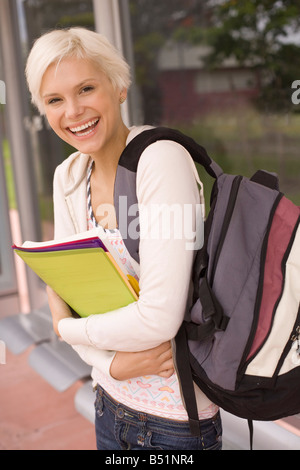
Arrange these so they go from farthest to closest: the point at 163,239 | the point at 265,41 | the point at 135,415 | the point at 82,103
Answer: the point at 265,41 < the point at 135,415 < the point at 82,103 < the point at 163,239

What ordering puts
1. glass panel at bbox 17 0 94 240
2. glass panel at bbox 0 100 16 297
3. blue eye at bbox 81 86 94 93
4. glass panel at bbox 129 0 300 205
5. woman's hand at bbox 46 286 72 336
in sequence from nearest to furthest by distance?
blue eye at bbox 81 86 94 93
woman's hand at bbox 46 286 72 336
glass panel at bbox 17 0 94 240
glass panel at bbox 129 0 300 205
glass panel at bbox 0 100 16 297

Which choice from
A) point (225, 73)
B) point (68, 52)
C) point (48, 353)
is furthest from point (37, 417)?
point (225, 73)

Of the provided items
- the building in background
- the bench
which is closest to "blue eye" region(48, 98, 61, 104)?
the bench

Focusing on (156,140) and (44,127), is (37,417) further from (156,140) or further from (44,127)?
(156,140)

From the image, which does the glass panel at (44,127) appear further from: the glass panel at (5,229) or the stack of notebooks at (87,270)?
the stack of notebooks at (87,270)

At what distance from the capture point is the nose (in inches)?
40.0

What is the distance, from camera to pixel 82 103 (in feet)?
3.36

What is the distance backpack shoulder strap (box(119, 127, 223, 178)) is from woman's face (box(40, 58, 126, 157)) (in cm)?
8

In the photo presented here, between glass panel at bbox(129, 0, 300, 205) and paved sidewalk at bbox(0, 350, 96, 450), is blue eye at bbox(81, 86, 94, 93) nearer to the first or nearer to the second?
paved sidewalk at bbox(0, 350, 96, 450)

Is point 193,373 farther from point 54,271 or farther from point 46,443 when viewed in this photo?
point 46,443

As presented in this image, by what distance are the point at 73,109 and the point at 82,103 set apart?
23 mm

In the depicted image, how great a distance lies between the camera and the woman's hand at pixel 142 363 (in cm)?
105

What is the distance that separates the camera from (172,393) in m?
1.10
